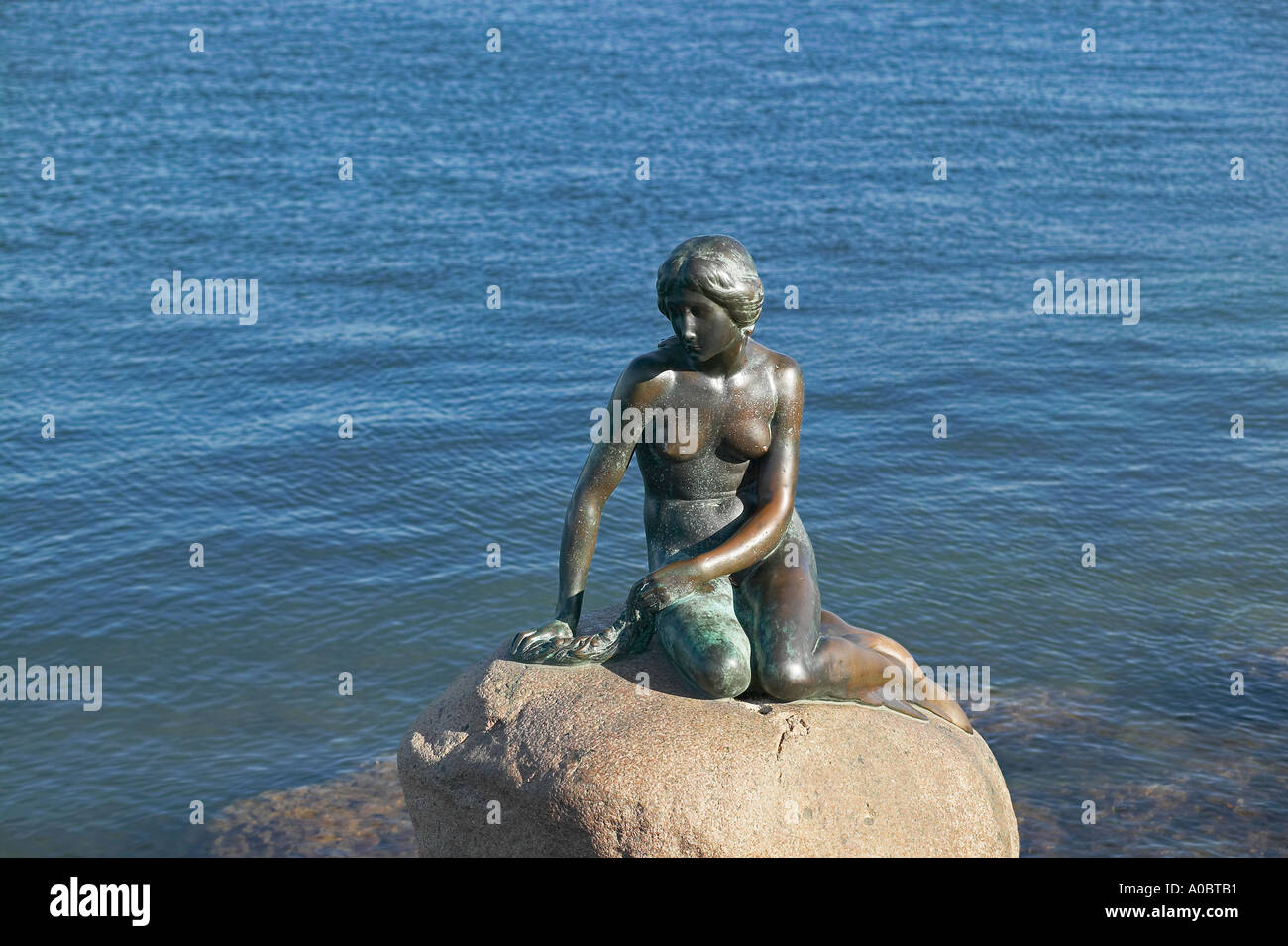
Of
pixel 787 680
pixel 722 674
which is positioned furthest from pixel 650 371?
pixel 787 680

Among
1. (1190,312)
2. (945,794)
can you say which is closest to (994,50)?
(1190,312)

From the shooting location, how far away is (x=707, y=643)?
28.8 ft

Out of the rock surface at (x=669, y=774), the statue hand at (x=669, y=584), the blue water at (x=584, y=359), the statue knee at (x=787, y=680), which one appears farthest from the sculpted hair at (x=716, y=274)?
the blue water at (x=584, y=359)

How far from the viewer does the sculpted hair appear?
861cm

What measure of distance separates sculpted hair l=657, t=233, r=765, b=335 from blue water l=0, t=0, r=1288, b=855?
630cm

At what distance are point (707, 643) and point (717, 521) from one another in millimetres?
849

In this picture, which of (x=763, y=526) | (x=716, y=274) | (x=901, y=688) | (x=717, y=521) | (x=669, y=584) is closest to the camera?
(x=716, y=274)

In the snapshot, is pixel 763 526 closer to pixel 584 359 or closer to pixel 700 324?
pixel 700 324

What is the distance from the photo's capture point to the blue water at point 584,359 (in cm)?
1463

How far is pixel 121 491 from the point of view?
18109 mm

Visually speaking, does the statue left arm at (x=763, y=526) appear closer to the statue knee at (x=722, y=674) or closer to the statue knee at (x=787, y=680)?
the statue knee at (x=722, y=674)

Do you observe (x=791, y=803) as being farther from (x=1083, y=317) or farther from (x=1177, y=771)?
(x=1083, y=317)

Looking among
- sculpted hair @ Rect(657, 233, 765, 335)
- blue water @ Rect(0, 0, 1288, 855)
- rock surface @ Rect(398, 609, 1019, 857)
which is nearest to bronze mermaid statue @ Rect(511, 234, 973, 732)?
sculpted hair @ Rect(657, 233, 765, 335)

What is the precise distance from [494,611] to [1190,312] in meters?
12.4
